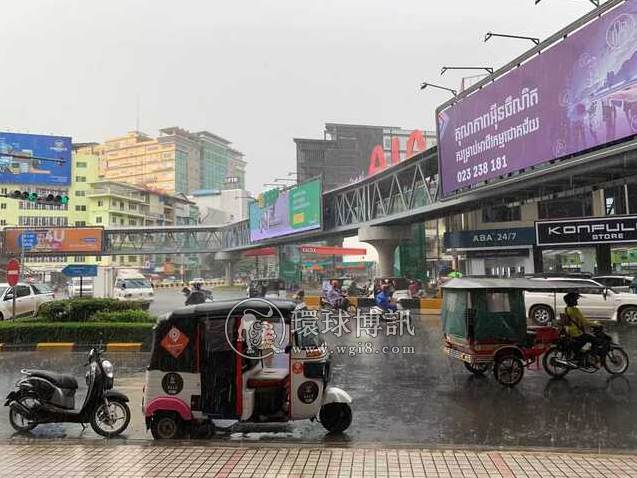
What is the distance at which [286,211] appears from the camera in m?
47.8

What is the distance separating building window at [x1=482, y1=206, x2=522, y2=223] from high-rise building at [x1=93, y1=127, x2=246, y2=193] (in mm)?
114478

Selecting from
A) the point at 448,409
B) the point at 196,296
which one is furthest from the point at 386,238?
the point at 448,409

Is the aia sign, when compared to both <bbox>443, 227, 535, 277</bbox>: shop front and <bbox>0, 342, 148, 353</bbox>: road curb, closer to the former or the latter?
<bbox>443, 227, 535, 277</bbox>: shop front

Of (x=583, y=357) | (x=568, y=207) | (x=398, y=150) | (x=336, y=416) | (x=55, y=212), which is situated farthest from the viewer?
(x=55, y=212)

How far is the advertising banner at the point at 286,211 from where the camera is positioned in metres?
42.3

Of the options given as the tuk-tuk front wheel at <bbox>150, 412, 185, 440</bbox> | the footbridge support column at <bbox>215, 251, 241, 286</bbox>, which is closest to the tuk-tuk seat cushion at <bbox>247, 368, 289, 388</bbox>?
the tuk-tuk front wheel at <bbox>150, 412, 185, 440</bbox>

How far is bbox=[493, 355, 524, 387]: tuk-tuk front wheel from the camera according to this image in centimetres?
912

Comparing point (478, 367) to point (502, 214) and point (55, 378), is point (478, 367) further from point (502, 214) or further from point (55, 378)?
point (502, 214)

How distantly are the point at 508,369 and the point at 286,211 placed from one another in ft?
129

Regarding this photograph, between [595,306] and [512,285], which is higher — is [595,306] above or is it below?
below

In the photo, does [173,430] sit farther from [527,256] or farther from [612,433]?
[527,256]

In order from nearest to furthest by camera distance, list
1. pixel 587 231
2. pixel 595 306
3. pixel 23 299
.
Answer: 1. pixel 595 306
2. pixel 23 299
3. pixel 587 231

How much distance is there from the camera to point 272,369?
22.9ft

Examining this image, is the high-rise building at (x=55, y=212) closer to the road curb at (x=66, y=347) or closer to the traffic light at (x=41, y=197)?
the traffic light at (x=41, y=197)
